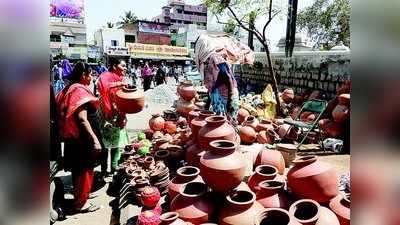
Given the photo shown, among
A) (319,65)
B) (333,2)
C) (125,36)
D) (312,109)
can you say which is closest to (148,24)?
(125,36)

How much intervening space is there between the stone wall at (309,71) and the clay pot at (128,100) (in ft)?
20.8

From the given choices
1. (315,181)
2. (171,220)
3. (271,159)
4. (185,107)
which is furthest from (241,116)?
(171,220)

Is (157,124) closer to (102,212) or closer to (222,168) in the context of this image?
(102,212)

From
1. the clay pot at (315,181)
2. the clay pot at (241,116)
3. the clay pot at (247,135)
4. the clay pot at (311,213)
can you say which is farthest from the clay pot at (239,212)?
the clay pot at (241,116)

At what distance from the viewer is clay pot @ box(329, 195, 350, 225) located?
288 cm

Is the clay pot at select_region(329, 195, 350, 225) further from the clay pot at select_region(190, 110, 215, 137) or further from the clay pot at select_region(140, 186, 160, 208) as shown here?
the clay pot at select_region(190, 110, 215, 137)

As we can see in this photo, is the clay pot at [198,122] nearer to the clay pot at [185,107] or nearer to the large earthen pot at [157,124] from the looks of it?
the large earthen pot at [157,124]

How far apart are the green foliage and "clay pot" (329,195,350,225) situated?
27.9m

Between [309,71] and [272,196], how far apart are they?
31.0ft

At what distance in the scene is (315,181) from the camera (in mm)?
3203

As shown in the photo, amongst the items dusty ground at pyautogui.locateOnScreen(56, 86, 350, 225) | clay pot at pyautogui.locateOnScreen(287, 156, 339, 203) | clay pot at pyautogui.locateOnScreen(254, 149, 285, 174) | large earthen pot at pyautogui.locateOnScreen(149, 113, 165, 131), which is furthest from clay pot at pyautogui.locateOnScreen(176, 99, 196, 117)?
clay pot at pyautogui.locateOnScreen(287, 156, 339, 203)

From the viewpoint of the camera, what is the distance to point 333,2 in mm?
30031

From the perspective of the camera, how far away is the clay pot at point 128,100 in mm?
5117
